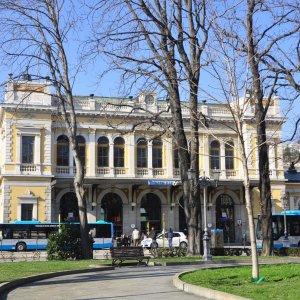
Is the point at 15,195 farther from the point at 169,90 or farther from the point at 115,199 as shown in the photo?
the point at 169,90

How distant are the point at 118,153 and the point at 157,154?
369cm

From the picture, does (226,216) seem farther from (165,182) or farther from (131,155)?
(131,155)

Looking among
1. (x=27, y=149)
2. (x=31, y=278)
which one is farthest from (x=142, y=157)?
(x=31, y=278)

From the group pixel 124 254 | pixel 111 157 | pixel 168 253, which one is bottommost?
pixel 168 253

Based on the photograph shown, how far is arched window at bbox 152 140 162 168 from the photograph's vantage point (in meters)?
53.5

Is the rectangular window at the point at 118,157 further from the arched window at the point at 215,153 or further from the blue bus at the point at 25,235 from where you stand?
the blue bus at the point at 25,235

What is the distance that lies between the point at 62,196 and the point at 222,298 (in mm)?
41258

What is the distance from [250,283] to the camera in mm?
12961

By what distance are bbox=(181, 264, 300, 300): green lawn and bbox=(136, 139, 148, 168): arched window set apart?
3654cm

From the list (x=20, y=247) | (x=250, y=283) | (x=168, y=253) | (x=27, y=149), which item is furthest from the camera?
(x=27, y=149)

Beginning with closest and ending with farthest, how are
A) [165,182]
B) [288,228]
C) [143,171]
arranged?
[288,228]
[165,182]
[143,171]

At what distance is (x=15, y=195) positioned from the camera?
48.6 meters

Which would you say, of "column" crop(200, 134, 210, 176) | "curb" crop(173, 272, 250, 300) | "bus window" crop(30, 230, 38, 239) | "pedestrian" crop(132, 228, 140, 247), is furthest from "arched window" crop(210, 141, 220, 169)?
"curb" crop(173, 272, 250, 300)

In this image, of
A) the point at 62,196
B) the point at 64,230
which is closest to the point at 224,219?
the point at 62,196
